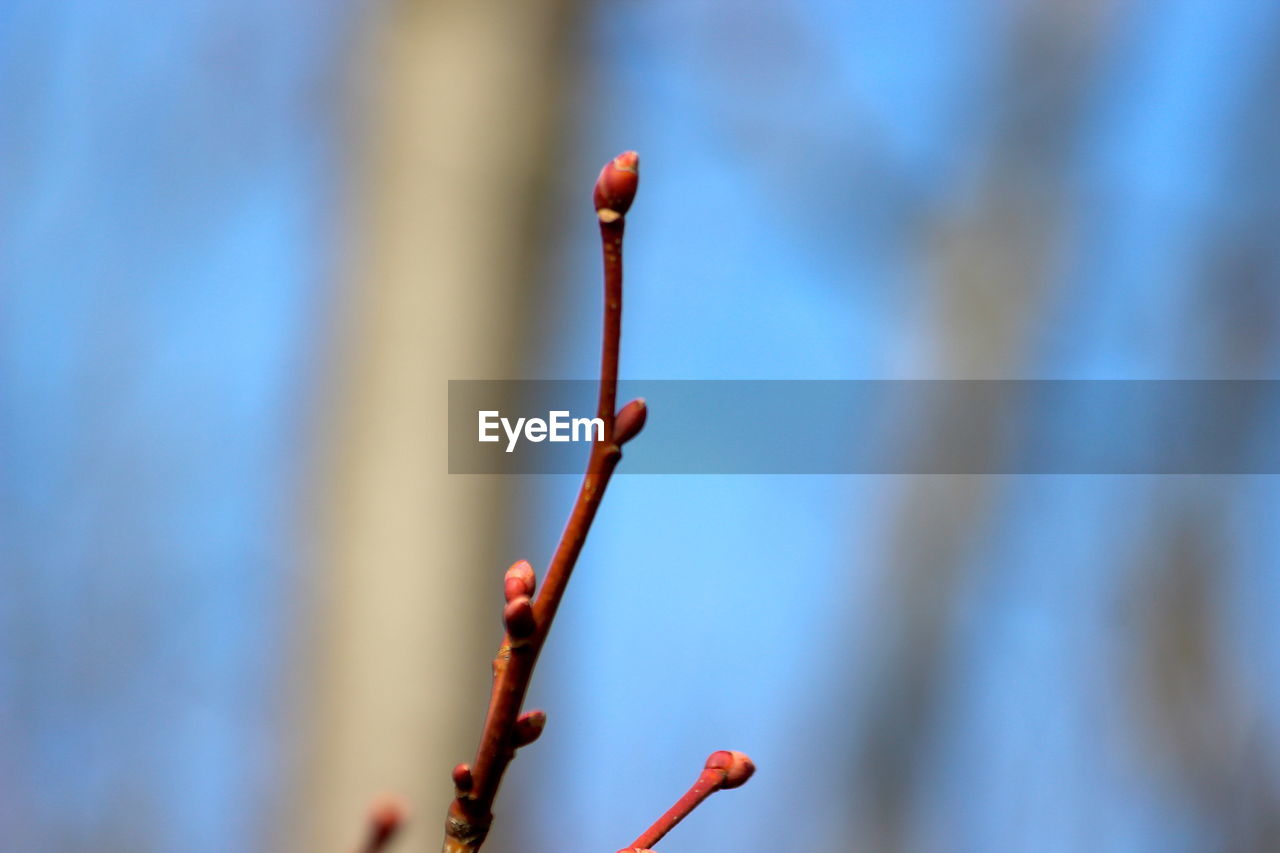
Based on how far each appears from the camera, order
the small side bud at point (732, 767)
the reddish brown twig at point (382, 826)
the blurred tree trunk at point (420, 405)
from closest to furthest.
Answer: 1. the reddish brown twig at point (382, 826)
2. the small side bud at point (732, 767)
3. the blurred tree trunk at point (420, 405)

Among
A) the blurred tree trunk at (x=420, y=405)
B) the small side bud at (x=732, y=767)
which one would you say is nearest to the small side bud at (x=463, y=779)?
the small side bud at (x=732, y=767)

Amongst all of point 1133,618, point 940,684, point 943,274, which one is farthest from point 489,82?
point 1133,618

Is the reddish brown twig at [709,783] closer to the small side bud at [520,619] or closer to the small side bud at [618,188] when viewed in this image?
the small side bud at [520,619]

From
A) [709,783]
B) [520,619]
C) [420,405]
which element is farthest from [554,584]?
[420,405]

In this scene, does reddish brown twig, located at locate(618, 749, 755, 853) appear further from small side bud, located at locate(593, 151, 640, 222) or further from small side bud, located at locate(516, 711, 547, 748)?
small side bud, located at locate(593, 151, 640, 222)

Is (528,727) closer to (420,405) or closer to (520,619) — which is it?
(520,619)
